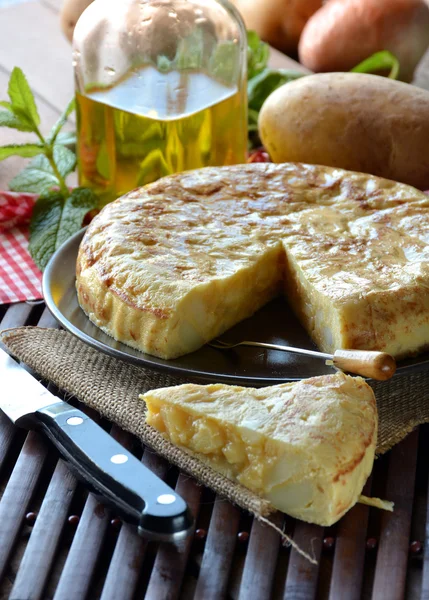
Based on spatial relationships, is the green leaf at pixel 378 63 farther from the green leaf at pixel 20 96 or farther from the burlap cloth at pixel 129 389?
the burlap cloth at pixel 129 389

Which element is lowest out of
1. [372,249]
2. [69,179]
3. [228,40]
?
[69,179]

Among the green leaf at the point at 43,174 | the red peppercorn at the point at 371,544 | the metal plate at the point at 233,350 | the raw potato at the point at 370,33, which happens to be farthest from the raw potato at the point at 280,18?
the red peppercorn at the point at 371,544

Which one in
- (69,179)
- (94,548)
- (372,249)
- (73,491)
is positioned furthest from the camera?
(69,179)

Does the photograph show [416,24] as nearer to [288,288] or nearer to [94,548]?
[288,288]

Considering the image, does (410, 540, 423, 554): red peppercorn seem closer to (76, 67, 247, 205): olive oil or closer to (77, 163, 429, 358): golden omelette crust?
(77, 163, 429, 358): golden omelette crust

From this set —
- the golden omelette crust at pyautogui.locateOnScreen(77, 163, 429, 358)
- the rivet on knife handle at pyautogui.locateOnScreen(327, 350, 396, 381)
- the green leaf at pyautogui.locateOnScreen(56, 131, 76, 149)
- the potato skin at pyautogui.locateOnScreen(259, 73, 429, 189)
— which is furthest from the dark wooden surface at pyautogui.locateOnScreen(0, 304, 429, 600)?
the green leaf at pyautogui.locateOnScreen(56, 131, 76, 149)

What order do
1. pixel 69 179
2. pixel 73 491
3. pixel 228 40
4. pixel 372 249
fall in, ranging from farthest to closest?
1. pixel 69 179
2. pixel 228 40
3. pixel 372 249
4. pixel 73 491

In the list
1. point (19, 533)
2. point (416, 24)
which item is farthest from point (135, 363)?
point (416, 24)
